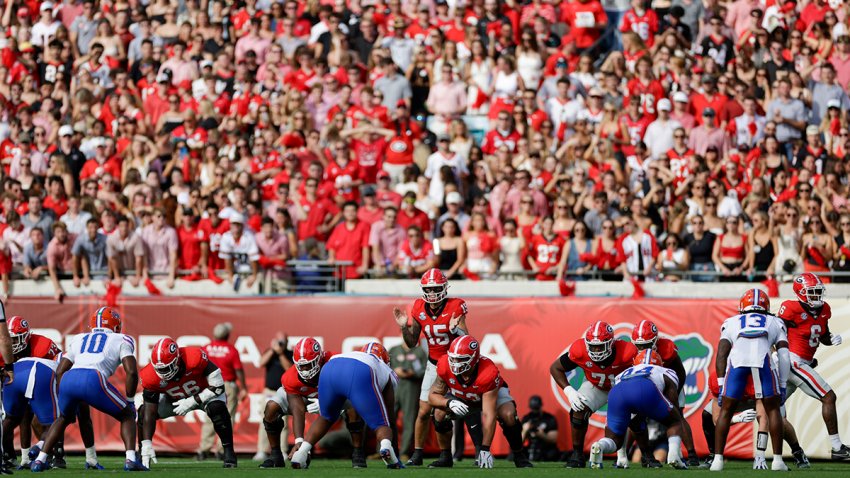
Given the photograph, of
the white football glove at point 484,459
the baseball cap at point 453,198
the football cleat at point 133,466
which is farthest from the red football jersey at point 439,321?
the baseball cap at point 453,198

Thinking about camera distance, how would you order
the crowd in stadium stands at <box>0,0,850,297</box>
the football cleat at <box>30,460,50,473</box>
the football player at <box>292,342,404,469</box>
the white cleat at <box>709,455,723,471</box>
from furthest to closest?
the crowd in stadium stands at <box>0,0,850,297</box>, the football player at <box>292,342,404,469</box>, the white cleat at <box>709,455,723,471</box>, the football cleat at <box>30,460,50,473</box>

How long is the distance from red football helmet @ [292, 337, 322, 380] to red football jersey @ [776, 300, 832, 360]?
4738 mm

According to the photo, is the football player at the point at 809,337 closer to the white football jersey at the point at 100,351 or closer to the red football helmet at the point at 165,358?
the red football helmet at the point at 165,358

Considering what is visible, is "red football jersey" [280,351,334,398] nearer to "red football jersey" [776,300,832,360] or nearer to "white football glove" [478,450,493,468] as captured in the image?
"white football glove" [478,450,493,468]

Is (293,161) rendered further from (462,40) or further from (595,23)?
(595,23)

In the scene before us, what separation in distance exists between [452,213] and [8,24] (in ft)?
32.3

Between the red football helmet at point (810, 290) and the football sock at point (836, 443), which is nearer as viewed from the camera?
the football sock at point (836, 443)

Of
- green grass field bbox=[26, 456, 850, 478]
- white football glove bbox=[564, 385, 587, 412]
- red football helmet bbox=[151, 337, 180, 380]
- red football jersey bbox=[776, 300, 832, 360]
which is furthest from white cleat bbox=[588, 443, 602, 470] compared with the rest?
red football helmet bbox=[151, 337, 180, 380]

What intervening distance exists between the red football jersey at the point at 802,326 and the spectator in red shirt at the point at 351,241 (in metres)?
6.18

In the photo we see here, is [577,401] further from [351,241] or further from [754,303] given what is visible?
[351,241]

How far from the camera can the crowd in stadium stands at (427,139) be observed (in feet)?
67.3

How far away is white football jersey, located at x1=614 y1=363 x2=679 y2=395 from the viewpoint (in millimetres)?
15461

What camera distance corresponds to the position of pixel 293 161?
2262 centimetres

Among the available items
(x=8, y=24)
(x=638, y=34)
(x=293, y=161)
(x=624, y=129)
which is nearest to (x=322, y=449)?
(x=293, y=161)
